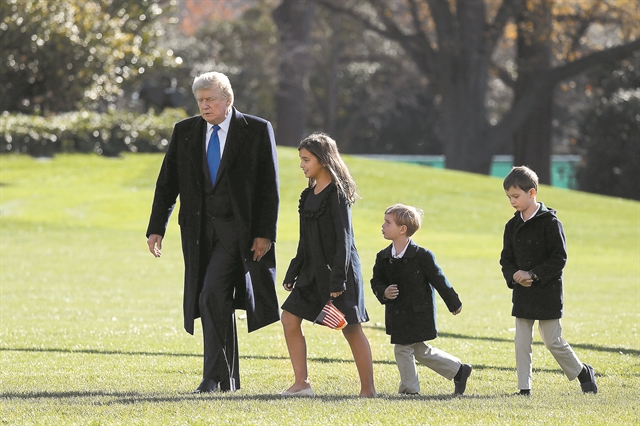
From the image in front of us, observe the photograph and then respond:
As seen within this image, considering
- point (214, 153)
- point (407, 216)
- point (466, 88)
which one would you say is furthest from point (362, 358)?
point (466, 88)

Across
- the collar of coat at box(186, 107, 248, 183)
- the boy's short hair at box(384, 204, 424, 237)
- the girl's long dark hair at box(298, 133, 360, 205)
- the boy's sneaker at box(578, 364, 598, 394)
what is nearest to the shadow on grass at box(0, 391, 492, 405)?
the boy's sneaker at box(578, 364, 598, 394)

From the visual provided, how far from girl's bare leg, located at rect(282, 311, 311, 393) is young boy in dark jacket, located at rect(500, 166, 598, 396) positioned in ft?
3.91

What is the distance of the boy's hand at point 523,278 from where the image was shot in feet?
20.3

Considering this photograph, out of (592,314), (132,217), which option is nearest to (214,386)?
(592,314)

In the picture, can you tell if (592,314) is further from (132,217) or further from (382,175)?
(382,175)

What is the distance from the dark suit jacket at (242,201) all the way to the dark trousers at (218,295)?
6 centimetres

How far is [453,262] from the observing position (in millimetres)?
17234

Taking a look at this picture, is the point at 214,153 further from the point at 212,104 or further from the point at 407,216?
the point at 407,216

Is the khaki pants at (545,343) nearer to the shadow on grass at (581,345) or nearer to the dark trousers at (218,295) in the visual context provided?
the dark trousers at (218,295)

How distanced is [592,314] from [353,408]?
7.00 meters

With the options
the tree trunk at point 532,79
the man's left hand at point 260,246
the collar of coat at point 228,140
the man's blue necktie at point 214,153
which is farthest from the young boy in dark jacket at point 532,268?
the tree trunk at point 532,79

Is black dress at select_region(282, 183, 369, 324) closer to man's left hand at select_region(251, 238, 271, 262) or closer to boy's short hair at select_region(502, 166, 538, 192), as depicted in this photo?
man's left hand at select_region(251, 238, 271, 262)

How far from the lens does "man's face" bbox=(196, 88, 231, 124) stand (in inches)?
244

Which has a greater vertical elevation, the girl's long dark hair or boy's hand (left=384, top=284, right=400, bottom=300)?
the girl's long dark hair
